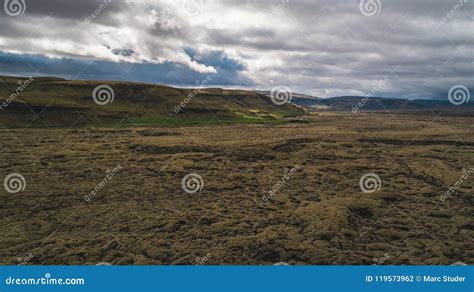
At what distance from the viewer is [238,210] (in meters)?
15.1

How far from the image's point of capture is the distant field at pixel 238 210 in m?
11.0

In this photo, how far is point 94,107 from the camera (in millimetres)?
76500

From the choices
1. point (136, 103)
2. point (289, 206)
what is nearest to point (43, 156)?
point (289, 206)

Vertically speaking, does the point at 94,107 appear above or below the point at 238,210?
above

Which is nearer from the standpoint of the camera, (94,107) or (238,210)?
(238,210)

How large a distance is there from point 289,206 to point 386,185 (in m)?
6.56

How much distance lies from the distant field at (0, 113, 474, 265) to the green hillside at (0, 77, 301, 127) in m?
25.6

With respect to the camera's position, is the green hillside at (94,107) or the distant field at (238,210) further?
the green hillside at (94,107)

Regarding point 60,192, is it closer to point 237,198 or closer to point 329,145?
point 237,198

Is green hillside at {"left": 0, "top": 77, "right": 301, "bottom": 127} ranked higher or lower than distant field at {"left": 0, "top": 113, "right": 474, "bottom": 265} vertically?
higher

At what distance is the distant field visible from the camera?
433 inches

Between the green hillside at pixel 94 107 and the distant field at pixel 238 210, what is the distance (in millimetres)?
25583

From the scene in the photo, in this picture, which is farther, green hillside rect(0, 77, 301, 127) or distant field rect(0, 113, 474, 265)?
green hillside rect(0, 77, 301, 127)

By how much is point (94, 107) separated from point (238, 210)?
6952 cm
